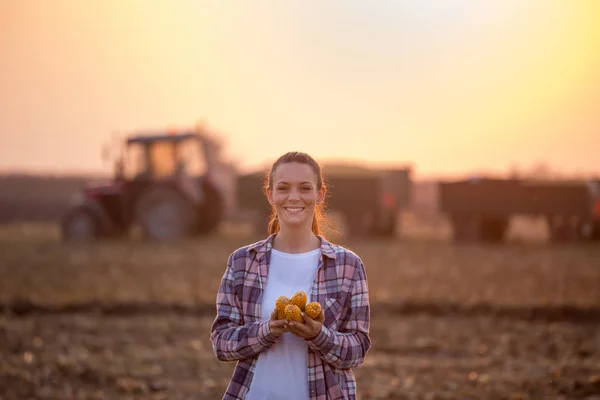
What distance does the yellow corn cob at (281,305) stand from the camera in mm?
2658

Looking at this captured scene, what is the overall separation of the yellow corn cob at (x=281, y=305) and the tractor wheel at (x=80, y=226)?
17.1 metres

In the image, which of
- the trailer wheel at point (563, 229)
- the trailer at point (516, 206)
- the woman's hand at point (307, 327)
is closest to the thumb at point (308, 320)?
the woman's hand at point (307, 327)

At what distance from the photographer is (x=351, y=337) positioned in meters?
2.84

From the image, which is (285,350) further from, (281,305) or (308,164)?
(308,164)

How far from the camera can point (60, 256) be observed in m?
15.1

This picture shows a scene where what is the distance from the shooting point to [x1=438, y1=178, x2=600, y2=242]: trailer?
1608 centimetres

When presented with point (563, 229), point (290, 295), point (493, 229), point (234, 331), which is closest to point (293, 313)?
point (290, 295)

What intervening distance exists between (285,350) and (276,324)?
0.21m

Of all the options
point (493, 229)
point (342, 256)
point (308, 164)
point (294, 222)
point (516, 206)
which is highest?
point (308, 164)

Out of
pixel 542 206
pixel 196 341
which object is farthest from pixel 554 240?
pixel 196 341

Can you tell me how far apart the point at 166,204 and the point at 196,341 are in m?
10.9

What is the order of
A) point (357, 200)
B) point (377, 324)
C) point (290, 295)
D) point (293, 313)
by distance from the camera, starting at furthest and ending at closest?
point (357, 200) < point (377, 324) < point (290, 295) < point (293, 313)

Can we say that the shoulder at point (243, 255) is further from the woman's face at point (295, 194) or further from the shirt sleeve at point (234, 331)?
the woman's face at point (295, 194)

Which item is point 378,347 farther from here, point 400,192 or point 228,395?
point 400,192
